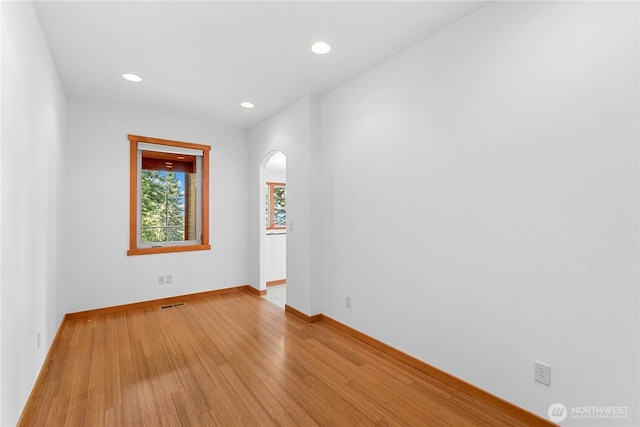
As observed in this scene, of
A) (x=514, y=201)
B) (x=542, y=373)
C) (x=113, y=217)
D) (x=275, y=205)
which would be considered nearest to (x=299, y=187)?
(x=514, y=201)

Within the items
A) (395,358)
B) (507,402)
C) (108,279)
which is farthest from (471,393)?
(108,279)

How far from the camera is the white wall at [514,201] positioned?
1548mm

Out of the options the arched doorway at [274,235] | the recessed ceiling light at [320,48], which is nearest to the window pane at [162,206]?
the arched doorway at [274,235]

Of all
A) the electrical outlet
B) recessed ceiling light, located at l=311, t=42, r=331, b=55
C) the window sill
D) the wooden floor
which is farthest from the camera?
the window sill

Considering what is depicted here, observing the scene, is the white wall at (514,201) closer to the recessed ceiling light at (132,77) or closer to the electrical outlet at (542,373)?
the electrical outlet at (542,373)

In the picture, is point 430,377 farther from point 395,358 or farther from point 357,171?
point 357,171

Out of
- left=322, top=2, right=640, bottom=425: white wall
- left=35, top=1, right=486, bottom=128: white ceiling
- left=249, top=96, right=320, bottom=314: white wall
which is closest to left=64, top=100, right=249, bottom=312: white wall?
left=35, top=1, right=486, bottom=128: white ceiling

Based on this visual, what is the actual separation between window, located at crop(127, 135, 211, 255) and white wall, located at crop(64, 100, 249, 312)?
0.30ft

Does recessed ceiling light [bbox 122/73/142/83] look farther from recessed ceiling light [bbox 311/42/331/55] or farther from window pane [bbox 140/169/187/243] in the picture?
recessed ceiling light [bbox 311/42/331/55]

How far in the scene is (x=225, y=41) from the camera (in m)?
2.47

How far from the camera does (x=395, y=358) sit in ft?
8.74

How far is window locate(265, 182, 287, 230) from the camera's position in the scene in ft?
22.3

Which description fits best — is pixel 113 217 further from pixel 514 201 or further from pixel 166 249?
pixel 514 201

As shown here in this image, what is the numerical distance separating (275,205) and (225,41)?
15.0 feet
